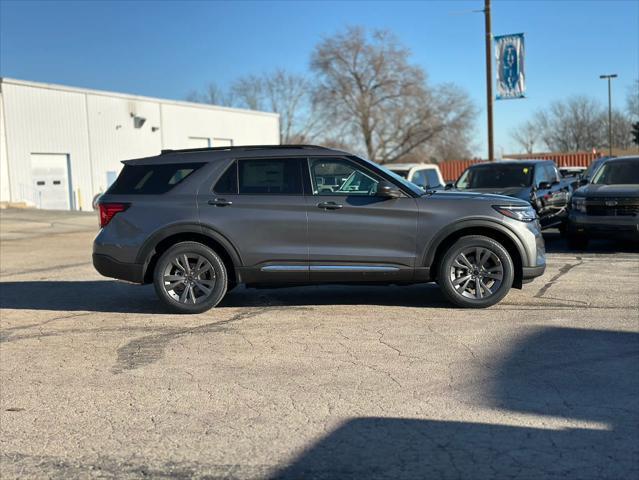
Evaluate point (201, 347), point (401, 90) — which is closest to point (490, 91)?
point (201, 347)

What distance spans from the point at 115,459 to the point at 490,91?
20767mm

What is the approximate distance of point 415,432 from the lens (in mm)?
4164

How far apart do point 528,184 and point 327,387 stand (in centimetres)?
955

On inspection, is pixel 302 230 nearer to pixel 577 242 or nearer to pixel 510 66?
pixel 577 242

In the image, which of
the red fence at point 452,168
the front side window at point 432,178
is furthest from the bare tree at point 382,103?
the front side window at point 432,178

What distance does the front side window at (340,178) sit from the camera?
759cm

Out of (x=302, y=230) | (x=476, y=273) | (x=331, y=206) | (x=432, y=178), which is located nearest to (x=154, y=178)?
(x=302, y=230)

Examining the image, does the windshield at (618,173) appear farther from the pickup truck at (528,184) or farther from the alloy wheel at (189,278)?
the alloy wheel at (189,278)

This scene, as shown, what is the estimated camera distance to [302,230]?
24.8 feet

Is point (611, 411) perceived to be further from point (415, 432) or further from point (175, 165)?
point (175, 165)

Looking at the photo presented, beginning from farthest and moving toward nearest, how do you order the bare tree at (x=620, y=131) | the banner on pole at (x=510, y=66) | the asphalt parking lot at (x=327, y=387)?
the bare tree at (x=620, y=131) → the banner on pole at (x=510, y=66) → the asphalt parking lot at (x=327, y=387)

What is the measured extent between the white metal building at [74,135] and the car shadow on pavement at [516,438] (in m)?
30.0

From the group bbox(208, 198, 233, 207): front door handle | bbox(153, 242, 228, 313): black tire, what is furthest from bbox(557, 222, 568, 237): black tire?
bbox(153, 242, 228, 313): black tire

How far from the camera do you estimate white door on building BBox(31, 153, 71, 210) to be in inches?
1281
